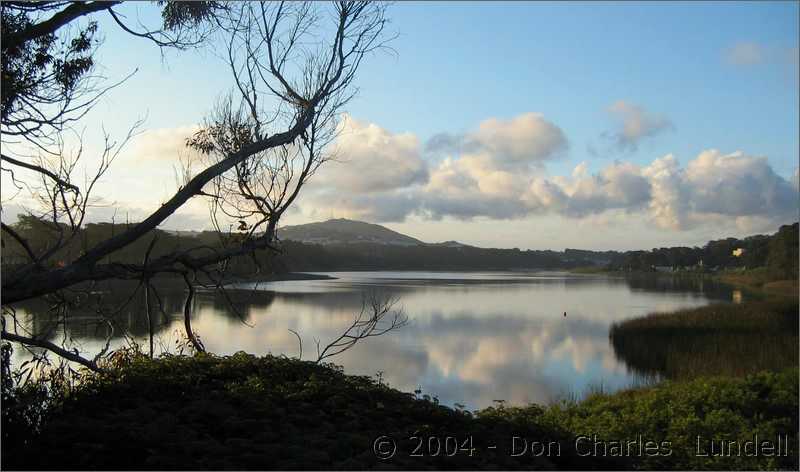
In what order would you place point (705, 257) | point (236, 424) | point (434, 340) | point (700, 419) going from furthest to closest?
point (705, 257) → point (434, 340) → point (700, 419) → point (236, 424)

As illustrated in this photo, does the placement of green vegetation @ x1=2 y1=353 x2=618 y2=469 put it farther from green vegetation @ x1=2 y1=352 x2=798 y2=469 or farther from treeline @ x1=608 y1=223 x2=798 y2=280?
treeline @ x1=608 y1=223 x2=798 y2=280

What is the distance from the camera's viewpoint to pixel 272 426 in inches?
139

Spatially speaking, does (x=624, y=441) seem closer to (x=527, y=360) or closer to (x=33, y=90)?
(x=33, y=90)

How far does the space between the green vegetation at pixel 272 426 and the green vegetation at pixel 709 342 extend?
5.91 m

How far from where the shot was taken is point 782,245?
4072 centimetres

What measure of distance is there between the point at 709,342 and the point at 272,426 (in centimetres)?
1325

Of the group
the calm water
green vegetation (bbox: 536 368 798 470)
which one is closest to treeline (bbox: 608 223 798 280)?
the calm water

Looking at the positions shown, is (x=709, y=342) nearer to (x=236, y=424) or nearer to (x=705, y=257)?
(x=236, y=424)

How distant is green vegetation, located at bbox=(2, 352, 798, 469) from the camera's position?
2973 millimetres

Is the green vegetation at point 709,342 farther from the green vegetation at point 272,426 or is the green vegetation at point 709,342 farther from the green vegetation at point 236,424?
the green vegetation at point 236,424

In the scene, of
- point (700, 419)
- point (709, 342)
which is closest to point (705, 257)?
point (709, 342)

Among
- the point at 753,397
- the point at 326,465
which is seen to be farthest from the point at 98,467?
the point at 753,397

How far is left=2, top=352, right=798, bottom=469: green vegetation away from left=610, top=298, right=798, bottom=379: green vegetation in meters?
5.91

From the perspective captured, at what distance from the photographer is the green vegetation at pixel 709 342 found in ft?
37.7
